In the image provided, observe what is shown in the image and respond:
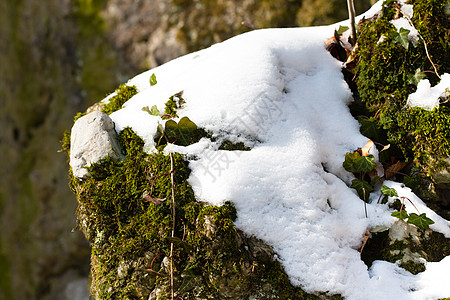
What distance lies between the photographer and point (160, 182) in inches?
71.2

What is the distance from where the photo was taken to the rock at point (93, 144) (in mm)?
1929

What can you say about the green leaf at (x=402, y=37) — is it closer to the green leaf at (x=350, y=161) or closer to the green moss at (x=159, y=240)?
the green leaf at (x=350, y=161)

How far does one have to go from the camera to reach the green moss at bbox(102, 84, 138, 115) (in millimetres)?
2377

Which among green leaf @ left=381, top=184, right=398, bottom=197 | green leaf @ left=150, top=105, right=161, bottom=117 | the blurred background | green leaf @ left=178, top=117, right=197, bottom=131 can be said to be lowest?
the blurred background

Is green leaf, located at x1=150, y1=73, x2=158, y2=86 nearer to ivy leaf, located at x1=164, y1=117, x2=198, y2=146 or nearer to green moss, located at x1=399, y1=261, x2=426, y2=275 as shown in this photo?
ivy leaf, located at x1=164, y1=117, x2=198, y2=146

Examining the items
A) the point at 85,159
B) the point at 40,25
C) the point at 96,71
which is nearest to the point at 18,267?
the point at 96,71

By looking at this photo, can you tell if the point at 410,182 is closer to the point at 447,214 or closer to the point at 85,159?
the point at 447,214

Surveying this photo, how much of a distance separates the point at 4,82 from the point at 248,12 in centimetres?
379

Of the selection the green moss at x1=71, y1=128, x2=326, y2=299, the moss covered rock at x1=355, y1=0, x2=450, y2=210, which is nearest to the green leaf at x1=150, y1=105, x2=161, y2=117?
the green moss at x1=71, y1=128, x2=326, y2=299

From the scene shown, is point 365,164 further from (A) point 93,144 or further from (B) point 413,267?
(A) point 93,144

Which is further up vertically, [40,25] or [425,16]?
[425,16]

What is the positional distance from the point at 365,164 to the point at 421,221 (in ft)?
1.24

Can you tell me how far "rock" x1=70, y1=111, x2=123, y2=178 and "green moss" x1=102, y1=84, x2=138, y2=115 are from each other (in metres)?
0.34

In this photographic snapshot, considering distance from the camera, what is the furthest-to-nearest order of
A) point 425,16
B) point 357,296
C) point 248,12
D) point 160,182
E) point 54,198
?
1. point 54,198
2. point 248,12
3. point 425,16
4. point 160,182
5. point 357,296
